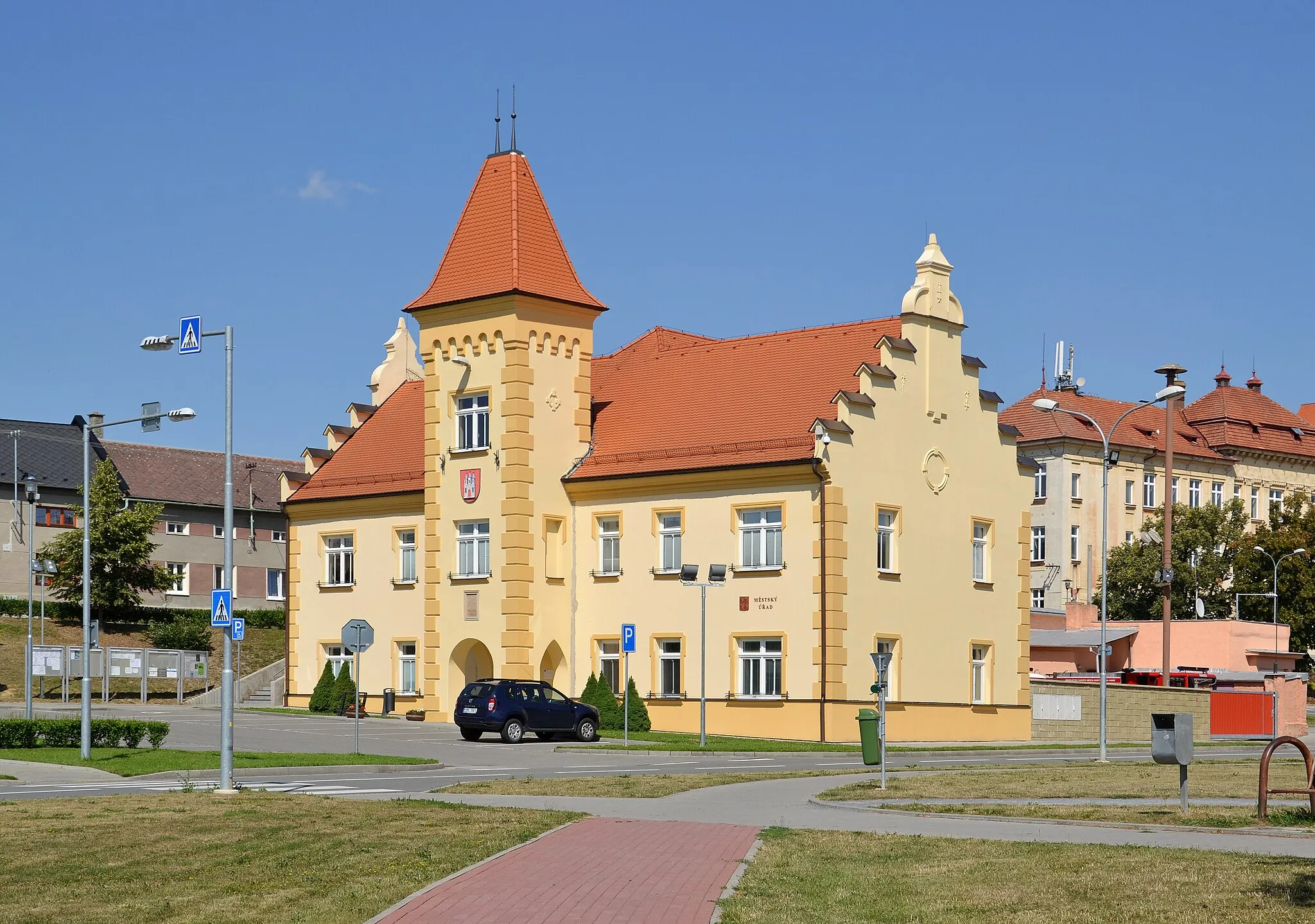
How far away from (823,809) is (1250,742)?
33.7m

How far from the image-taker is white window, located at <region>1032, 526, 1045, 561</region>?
93.6 metres

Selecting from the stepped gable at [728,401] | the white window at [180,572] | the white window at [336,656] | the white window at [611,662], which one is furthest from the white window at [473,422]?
the white window at [180,572]

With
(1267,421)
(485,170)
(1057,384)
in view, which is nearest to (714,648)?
(485,170)

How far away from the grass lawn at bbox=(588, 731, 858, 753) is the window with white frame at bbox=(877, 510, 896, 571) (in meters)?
5.70

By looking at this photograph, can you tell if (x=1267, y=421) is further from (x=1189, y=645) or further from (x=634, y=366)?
(x=634, y=366)

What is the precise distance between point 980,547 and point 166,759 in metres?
28.4

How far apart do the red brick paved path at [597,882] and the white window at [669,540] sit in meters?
30.5

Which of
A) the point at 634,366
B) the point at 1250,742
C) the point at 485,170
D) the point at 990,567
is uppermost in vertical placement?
the point at 485,170

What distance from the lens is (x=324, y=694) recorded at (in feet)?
181

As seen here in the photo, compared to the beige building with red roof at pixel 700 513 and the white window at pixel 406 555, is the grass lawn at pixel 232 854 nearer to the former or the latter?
the beige building with red roof at pixel 700 513

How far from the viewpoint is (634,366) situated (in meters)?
56.3

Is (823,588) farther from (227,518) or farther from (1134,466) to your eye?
(1134,466)

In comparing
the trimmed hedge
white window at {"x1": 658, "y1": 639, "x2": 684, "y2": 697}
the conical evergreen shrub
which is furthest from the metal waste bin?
the conical evergreen shrub

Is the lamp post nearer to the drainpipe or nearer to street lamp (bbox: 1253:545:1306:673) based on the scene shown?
the drainpipe
